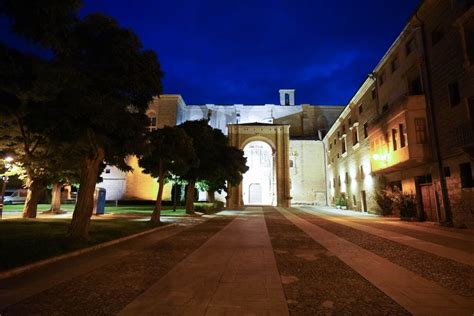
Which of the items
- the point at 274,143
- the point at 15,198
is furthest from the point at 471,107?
the point at 15,198

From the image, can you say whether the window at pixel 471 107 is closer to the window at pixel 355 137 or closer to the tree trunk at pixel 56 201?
the window at pixel 355 137

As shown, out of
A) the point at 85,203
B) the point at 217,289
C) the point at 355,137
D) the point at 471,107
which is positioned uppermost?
the point at 355,137

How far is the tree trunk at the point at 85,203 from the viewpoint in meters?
9.08

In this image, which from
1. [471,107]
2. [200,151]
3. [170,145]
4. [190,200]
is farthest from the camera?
[190,200]

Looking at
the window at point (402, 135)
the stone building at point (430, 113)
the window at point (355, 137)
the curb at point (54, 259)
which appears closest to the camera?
the curb at point (54, 259)

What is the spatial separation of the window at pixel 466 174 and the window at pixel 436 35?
6994mm

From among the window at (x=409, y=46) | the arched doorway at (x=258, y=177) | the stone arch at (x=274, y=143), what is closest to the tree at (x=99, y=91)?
the window at (x=409, y=46)

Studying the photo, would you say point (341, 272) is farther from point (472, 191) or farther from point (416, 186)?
point (416, 186)

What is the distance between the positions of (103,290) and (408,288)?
5.08 metres

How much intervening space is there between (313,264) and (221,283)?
251cm

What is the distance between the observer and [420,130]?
16453 millimetres

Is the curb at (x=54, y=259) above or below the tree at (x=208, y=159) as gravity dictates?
below

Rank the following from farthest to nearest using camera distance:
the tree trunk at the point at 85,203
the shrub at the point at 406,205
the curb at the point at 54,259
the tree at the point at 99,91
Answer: the shrub at the point at 406,205 < the tree trunk at the point at 85,203 < the tree at the point at 99,91 < the curb at the point at 54,259

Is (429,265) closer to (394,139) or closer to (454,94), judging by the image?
(454,94)
